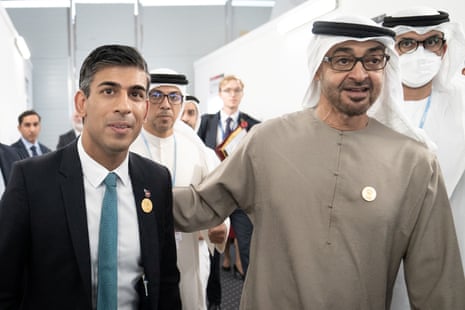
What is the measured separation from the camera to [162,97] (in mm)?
2445

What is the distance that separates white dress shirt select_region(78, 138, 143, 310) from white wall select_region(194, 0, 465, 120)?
9.55ft

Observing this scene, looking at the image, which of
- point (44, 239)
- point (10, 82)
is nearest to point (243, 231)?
point (44, 239)

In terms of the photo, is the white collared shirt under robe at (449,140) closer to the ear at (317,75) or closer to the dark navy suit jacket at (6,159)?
the ear at (317,75)

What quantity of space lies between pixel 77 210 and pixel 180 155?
106 centimetres

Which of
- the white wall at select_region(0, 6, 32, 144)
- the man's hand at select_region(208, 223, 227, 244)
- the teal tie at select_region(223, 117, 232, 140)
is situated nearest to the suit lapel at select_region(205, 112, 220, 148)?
the teal tie at select_region(223, 117, 232, 140)

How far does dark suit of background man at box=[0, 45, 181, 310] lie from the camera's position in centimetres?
135

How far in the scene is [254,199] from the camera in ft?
5.79

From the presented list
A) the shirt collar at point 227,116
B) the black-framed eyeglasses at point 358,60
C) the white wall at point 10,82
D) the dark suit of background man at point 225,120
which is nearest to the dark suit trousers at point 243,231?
the dark suit of background man at point 225,120

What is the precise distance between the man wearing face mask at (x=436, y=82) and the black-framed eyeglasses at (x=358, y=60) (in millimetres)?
464

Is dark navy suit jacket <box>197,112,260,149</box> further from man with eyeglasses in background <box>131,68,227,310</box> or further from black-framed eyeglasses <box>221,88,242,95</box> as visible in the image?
man with eyeglasses in background <box>131,68,227,310</box>

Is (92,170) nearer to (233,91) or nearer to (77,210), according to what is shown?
(77,210)

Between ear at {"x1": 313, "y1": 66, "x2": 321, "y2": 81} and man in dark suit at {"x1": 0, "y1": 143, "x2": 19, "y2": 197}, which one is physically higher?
ear at {"x1": 313, "y1": 66, "x2": 321, "y2": 81}

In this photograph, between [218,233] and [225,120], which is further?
[225,120]

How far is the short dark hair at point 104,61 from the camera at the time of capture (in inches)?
56.6
